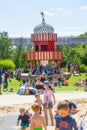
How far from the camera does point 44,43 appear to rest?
44062 mm

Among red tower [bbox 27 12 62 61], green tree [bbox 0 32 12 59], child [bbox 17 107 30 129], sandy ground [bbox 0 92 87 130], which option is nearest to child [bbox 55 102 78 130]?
child [bbox 17 107 30 129]

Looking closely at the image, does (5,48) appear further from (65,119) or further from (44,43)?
(65,119)

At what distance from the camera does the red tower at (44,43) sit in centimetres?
4228

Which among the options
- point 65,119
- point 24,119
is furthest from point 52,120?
point 65,119

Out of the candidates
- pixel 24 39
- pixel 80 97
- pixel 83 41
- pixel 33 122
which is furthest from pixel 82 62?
pixel 33 122

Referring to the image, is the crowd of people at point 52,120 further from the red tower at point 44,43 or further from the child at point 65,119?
the red tower at point 44,43

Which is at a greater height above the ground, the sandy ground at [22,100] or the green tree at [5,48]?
the green tree at [5,48]

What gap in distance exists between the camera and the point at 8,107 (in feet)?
60.5

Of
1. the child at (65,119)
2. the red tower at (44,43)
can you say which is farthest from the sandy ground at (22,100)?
the red tower at (44,43)

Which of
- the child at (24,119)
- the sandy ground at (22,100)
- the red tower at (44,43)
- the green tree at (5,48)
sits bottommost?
the child at (24,119)

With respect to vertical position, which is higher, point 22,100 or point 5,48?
point 5,48

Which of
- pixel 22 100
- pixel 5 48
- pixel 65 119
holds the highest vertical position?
pixel 5 48

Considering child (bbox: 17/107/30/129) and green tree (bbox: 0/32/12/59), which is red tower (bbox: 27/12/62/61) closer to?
green tree (bbox: 0/32/12/59)

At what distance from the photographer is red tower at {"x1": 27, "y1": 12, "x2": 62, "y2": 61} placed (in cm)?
4228
